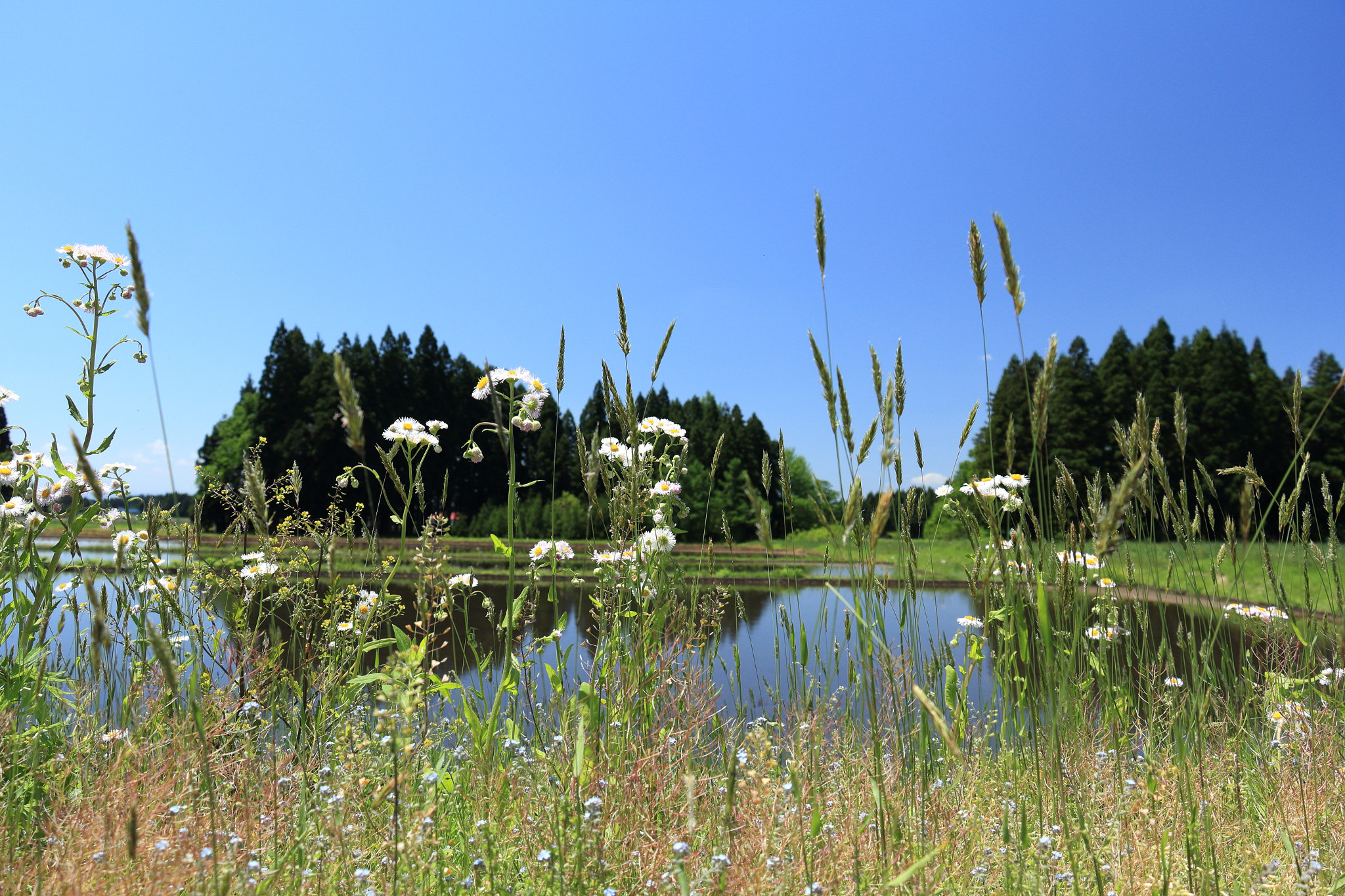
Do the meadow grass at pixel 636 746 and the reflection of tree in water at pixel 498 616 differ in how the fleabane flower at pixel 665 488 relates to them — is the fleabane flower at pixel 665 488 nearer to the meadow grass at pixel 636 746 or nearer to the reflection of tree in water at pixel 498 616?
the meadow grass at pixel 636 746

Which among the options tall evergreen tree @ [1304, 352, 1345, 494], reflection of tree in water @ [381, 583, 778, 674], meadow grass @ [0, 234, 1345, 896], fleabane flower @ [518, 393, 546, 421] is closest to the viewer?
meadow grass @ [0, 234, 1345, 896]

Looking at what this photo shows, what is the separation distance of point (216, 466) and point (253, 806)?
2709 centimetres

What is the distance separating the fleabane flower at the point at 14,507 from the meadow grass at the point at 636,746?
0.04 meters

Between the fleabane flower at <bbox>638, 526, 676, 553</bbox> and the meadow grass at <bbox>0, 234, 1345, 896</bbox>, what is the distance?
1 centimetres

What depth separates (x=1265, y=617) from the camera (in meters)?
2.84

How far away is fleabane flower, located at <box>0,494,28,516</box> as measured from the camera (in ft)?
5.75

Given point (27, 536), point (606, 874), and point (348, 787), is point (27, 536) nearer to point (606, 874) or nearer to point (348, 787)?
point (348, 787)

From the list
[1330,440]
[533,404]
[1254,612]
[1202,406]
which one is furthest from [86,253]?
[1330,440]

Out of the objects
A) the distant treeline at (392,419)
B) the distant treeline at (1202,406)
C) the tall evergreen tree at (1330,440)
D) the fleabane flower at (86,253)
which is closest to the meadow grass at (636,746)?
the fleabane flower at (86,253)

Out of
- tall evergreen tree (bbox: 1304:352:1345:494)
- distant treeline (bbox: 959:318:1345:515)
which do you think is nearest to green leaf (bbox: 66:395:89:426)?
distant treeline (bbox: 959:318:1345:515)

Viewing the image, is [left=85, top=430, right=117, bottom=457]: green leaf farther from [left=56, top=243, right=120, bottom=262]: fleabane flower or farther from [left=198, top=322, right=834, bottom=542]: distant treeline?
[left=198, top=322, right=834, bottom=542]: distant treeline

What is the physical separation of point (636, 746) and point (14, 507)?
1799mm

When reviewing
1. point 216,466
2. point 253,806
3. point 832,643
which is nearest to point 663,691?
point 832,643

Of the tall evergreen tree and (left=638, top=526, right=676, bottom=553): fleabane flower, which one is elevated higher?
the tall evergreen tree
